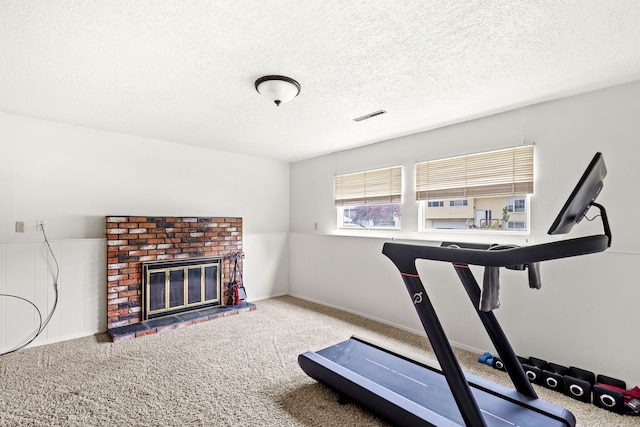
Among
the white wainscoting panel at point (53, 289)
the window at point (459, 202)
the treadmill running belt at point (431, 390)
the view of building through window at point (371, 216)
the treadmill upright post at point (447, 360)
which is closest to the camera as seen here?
the treadmill upright post at point (447, 360)

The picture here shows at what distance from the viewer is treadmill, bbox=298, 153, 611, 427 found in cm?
137

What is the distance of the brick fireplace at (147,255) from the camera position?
12.2 ft

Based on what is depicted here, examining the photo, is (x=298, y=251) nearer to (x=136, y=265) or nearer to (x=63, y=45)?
(x=136, y=265)

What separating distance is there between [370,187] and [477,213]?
1.50m

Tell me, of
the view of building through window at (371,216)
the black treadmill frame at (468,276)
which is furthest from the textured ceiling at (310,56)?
the view of building through window at (371,216)

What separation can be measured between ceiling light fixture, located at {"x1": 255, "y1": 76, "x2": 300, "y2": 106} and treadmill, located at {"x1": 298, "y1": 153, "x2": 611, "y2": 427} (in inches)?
58.0

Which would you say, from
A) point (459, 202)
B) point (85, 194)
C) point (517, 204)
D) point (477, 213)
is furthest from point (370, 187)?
point (85, 194)

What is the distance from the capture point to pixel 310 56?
85.0 inches

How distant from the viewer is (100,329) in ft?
12.1

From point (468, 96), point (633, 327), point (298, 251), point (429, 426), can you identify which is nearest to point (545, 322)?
point (633, 327)

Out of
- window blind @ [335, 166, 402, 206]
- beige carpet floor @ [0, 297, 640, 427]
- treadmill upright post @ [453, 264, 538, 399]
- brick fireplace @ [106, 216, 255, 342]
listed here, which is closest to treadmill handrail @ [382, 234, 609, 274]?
treadmill upright post @ [453, 264, 538, 399]

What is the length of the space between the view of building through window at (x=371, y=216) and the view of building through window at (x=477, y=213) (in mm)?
505

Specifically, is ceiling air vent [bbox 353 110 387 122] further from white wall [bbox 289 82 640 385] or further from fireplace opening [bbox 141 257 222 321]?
fireplace opening [bbox 141 257 222 321]

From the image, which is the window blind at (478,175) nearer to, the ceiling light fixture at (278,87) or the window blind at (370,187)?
the window blind at (370,187)
